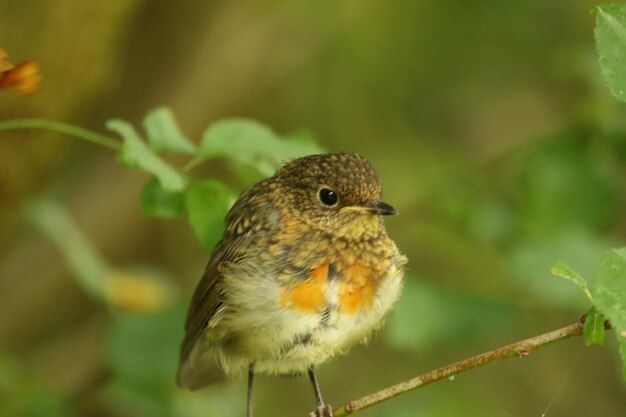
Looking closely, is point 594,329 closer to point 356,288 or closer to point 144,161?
point 356,288

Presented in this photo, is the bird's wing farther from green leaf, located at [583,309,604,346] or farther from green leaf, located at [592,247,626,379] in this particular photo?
green leaf, located at [592,247,626,379]

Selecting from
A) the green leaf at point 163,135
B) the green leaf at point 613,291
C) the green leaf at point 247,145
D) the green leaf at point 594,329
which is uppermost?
the green leaf at point 163,135

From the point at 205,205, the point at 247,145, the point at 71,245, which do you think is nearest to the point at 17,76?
the point at 205,205

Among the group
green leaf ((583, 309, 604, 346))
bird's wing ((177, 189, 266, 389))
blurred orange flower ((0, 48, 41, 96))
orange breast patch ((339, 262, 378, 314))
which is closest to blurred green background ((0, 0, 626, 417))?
bird's wing ((177, 189, 266, 389))

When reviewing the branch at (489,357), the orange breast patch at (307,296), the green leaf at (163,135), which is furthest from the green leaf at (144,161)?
the branch at (489,357)

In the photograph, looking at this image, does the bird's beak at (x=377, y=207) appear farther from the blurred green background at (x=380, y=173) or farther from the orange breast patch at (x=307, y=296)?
the blurred green background at (x=380, y=173)

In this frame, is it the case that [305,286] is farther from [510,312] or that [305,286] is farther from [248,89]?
[248,89]
